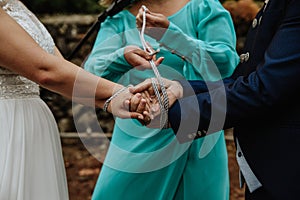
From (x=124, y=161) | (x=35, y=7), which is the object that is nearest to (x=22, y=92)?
(x=124, y=161)

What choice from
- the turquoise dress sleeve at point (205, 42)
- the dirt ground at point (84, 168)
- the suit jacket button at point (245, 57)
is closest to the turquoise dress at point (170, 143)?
the turquoise dress sleeve at point (205, 42)

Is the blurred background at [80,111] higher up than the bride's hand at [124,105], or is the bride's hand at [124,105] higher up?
the bride's hand at [124,105]

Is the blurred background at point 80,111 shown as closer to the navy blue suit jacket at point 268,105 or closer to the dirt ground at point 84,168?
the dirt ground at point 84,168

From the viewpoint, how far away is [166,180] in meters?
2.98

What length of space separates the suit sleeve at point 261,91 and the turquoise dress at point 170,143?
2.22 feet

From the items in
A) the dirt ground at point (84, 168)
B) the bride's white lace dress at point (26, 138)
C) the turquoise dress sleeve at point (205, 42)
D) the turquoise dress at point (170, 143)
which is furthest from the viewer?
the dirt ground at point (84, 168)

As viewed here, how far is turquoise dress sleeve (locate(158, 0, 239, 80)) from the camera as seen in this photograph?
279 centimetres

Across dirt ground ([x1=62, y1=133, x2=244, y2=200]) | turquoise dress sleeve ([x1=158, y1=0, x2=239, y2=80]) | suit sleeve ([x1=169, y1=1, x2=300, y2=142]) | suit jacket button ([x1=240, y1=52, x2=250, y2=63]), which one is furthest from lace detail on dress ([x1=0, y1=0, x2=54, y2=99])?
dirt ground ([x1=62, y1=133, x2=244, y2=200])

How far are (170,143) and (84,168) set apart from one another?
A: 447cm

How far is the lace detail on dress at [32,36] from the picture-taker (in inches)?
96.6

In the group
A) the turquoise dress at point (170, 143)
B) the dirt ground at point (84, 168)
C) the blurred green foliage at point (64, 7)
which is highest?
the turquoise dress at point (170, 143)

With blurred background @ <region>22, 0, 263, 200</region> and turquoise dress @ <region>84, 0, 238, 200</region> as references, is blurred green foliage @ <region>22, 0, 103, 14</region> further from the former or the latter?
turquoise dress @ <region>84, 0, 238, 200</region>

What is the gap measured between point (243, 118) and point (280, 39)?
12.6 inches

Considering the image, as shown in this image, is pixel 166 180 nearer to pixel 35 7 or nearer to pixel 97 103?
pixel 97 103
